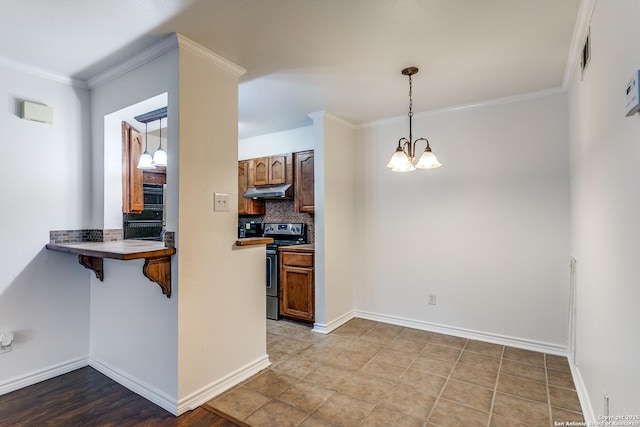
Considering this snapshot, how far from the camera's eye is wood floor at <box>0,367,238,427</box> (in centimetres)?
195

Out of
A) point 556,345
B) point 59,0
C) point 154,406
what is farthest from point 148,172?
point 556,345

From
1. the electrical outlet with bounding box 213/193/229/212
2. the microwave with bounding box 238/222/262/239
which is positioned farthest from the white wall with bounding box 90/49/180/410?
the microwave with bounding box 238/222/262/239

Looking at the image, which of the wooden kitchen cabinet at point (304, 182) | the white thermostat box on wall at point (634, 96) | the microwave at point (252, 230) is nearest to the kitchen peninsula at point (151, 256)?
the wooden kitchen cabinet at point (304, 182)

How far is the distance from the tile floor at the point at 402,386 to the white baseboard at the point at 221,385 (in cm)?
5

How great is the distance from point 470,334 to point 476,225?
1.11 m

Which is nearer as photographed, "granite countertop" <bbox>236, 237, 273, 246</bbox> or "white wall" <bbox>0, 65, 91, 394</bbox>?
"white wall" <bbox>0, 65, 91, 394</bbox>

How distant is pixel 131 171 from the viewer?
2812 mm

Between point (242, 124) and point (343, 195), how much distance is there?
151 centimetres

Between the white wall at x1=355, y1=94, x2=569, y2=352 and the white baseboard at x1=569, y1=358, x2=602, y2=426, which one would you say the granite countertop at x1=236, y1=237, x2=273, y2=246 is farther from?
the white baseboard at x1=569, y1=358, x2=602, y2=426

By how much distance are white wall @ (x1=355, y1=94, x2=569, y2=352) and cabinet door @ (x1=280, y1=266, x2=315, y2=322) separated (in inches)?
27.4

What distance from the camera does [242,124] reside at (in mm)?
3986

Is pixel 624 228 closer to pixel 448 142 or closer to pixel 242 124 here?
pixel 448 142

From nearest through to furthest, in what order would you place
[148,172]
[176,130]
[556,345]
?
[176,130], [556,345], [148,172]

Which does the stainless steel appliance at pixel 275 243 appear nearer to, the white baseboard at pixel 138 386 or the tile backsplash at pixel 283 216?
the tile backsplash at pixel 283 216
